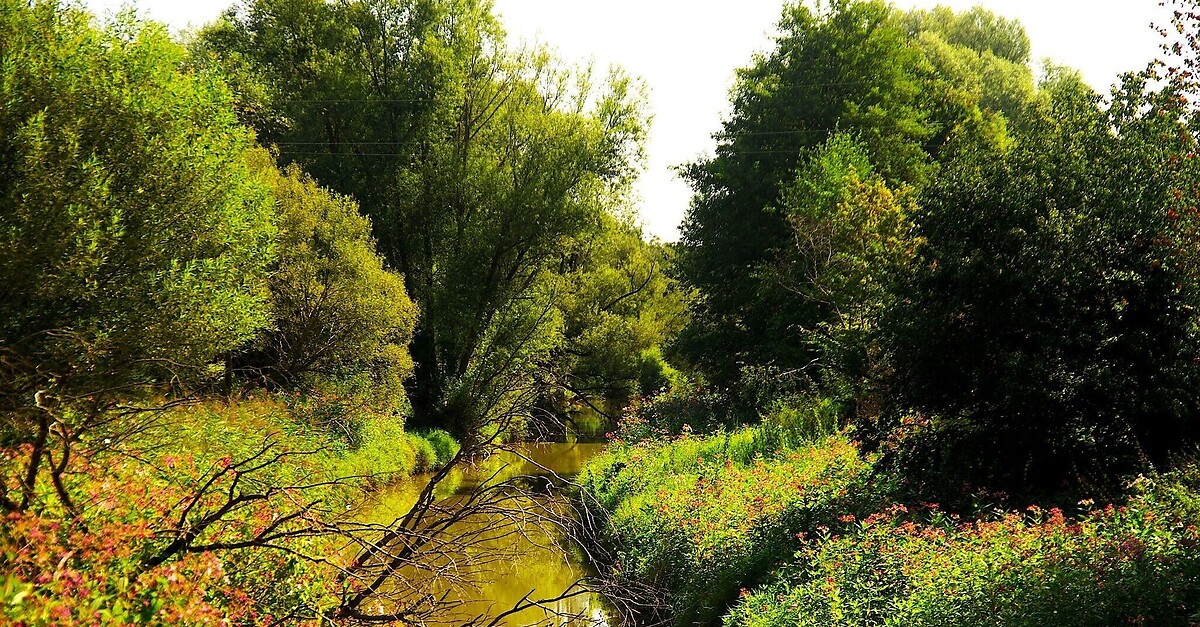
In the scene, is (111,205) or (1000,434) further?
(111,205)

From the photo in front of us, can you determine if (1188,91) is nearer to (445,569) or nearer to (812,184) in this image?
(445,569)

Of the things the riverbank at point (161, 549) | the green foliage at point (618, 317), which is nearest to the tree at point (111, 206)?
the riverbank at point (161, 549)

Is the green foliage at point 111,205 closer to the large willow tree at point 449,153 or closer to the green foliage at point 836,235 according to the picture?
the green foliage at point 836,235

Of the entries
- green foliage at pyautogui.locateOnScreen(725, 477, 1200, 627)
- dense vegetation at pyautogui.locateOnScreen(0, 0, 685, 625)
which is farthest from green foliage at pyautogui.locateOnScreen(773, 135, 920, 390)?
dense vegetation at pyautogui.locateOnScreen(0, 0, 685, 625)

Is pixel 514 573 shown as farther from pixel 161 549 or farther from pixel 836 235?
pixel 836 235

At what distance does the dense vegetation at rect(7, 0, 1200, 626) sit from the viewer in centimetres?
588

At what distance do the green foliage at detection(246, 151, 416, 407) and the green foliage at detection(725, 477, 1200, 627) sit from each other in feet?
45.5

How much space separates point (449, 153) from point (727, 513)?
19627 mm

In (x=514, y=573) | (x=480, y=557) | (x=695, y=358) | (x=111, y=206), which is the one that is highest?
(x=111, y=206)

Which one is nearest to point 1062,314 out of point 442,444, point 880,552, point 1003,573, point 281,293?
point 880,552

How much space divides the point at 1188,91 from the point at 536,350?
74.4 feet

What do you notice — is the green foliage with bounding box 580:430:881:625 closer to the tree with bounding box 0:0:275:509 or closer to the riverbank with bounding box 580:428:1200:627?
the riverbank with bounding box 580:428:1200:627

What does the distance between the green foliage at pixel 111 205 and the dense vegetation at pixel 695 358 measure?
2.1 inches

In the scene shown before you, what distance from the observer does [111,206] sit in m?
10.6
